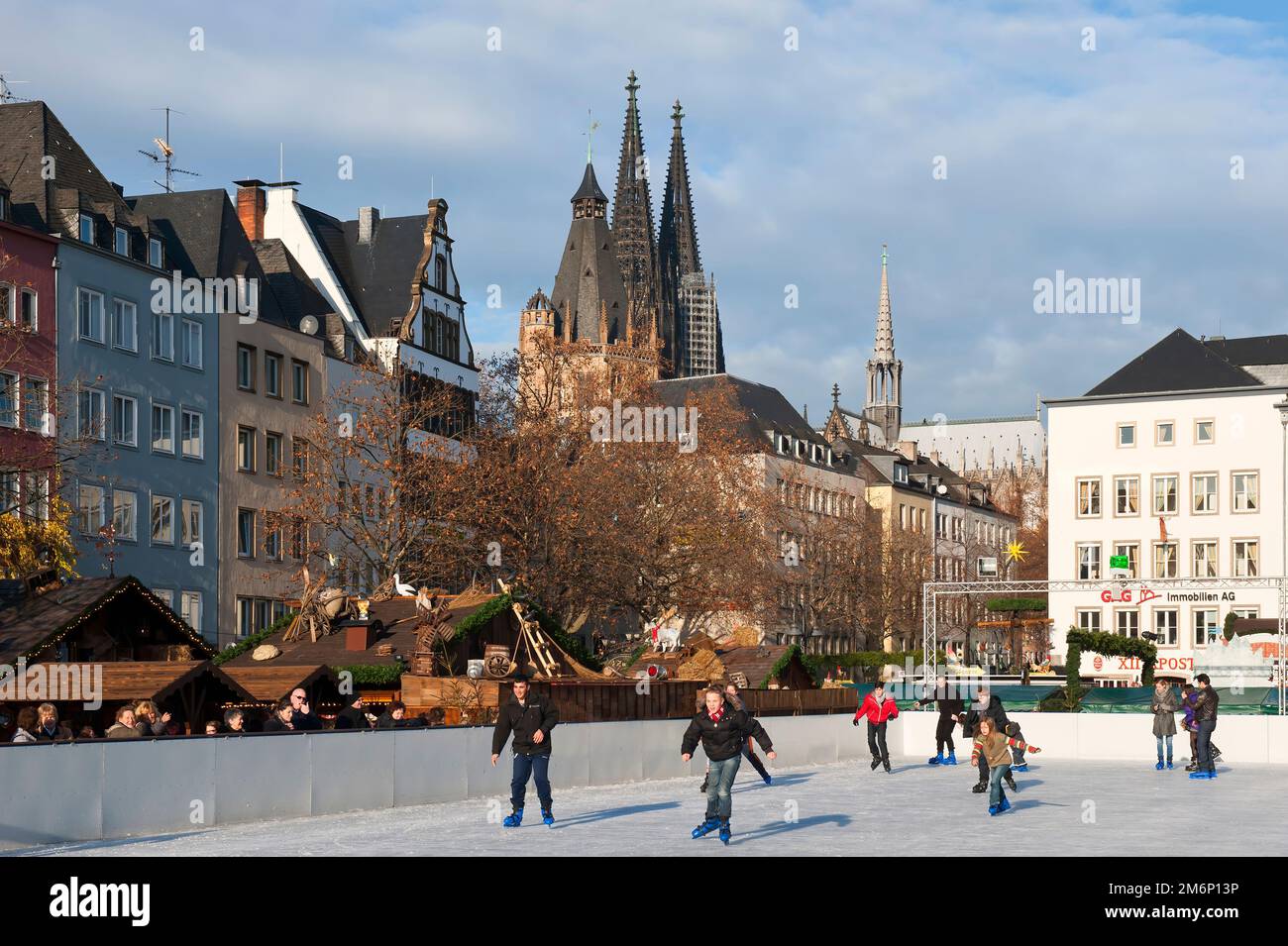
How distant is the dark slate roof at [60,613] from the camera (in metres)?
28.7

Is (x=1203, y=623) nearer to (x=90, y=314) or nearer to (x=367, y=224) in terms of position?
(x=367, y=224)

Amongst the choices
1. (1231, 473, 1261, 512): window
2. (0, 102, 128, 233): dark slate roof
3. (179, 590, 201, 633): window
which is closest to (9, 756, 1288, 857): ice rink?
(179, 590, 201, 633): window

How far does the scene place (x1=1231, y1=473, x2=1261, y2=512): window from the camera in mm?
83125

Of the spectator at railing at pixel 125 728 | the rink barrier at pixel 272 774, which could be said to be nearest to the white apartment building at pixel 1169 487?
the rink barrier at pixel 272 774

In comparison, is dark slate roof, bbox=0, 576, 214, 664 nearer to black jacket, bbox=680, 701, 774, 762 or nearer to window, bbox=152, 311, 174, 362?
black jacket, bbox=680, 701, 774, 762

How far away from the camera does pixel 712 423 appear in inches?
2837

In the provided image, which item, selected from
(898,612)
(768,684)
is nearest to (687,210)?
(898,612)

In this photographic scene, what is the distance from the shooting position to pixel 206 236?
62.5 metres

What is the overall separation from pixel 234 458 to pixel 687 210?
13010 cm

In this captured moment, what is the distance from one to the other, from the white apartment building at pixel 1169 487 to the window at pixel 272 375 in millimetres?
36018

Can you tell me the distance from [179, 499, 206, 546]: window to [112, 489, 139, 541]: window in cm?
258

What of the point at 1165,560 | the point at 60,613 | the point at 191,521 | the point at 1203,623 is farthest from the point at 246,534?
the point at 1165,560

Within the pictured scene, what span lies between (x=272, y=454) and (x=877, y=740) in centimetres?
2987
